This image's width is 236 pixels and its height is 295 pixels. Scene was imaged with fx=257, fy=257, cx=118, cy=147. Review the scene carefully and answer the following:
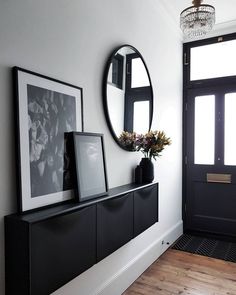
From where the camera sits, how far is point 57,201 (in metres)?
1.51

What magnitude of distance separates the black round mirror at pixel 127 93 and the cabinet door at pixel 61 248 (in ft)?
2.82

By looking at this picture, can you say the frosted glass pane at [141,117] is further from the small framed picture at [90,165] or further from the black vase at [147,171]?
the small framed picture at [90,165]

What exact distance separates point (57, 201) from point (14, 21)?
39.0 inches

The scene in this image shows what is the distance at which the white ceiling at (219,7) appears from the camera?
2887 millimetres

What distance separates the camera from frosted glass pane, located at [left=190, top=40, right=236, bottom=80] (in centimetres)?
347

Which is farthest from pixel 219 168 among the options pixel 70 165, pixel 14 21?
pixel 14 21

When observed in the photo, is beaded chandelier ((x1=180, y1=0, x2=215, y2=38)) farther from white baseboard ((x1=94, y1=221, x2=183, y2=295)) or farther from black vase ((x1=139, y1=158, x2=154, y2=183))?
white baseboard ((x1=94, y1=221, x2=183, y2=295))

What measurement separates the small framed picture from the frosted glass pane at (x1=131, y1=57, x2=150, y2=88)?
80 cm

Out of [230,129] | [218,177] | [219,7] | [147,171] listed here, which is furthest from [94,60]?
[218,177]

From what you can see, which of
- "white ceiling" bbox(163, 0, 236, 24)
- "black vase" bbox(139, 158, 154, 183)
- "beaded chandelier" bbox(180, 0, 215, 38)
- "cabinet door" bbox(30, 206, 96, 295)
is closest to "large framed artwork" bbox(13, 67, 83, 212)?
"cabinet door" bbox(30, 206, 96, 295)

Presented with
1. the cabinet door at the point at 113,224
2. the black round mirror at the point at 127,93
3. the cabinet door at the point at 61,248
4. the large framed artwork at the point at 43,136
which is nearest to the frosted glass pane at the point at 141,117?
the black round mirror at the point at 127,93

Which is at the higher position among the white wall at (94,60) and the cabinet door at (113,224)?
the white wall at (94,60)

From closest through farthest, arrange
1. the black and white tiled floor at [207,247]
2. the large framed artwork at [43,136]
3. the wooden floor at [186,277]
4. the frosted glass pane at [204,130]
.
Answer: the large framed artwork at [43,136]
the wooden floor at [186,277]
the black and white tiled floor at [207,247]
the frosted glass pane at [204,130]

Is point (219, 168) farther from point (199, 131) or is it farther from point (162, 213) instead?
point (162, 213)
